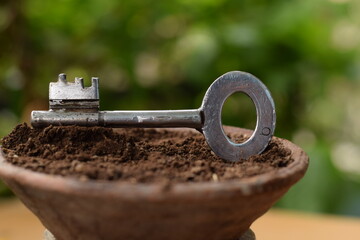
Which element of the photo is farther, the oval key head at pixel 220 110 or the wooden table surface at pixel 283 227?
the wooden table surface at pixel 283 227

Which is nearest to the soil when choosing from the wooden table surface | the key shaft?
the key shaft

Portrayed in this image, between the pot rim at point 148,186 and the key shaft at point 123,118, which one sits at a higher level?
the key shaft at point 123,118

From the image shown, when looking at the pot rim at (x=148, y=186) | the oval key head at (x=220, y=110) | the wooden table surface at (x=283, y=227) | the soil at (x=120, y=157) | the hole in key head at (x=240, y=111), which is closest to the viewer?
the pot rim at (x=148, y=186)

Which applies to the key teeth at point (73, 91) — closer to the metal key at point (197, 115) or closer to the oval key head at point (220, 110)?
the metal key at point (197, 115)

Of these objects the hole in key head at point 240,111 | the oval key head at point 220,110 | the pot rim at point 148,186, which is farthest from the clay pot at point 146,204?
the hole in key head at point 240,111

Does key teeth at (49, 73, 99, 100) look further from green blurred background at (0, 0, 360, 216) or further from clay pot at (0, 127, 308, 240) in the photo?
green blurred background at (0, 0, 360, 216)

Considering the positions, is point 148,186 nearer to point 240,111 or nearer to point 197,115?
point 197,115

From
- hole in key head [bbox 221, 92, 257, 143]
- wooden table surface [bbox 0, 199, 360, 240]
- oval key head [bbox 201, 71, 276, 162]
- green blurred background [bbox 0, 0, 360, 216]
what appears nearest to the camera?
oval key head [bbox 201, 71, 276, 162]
